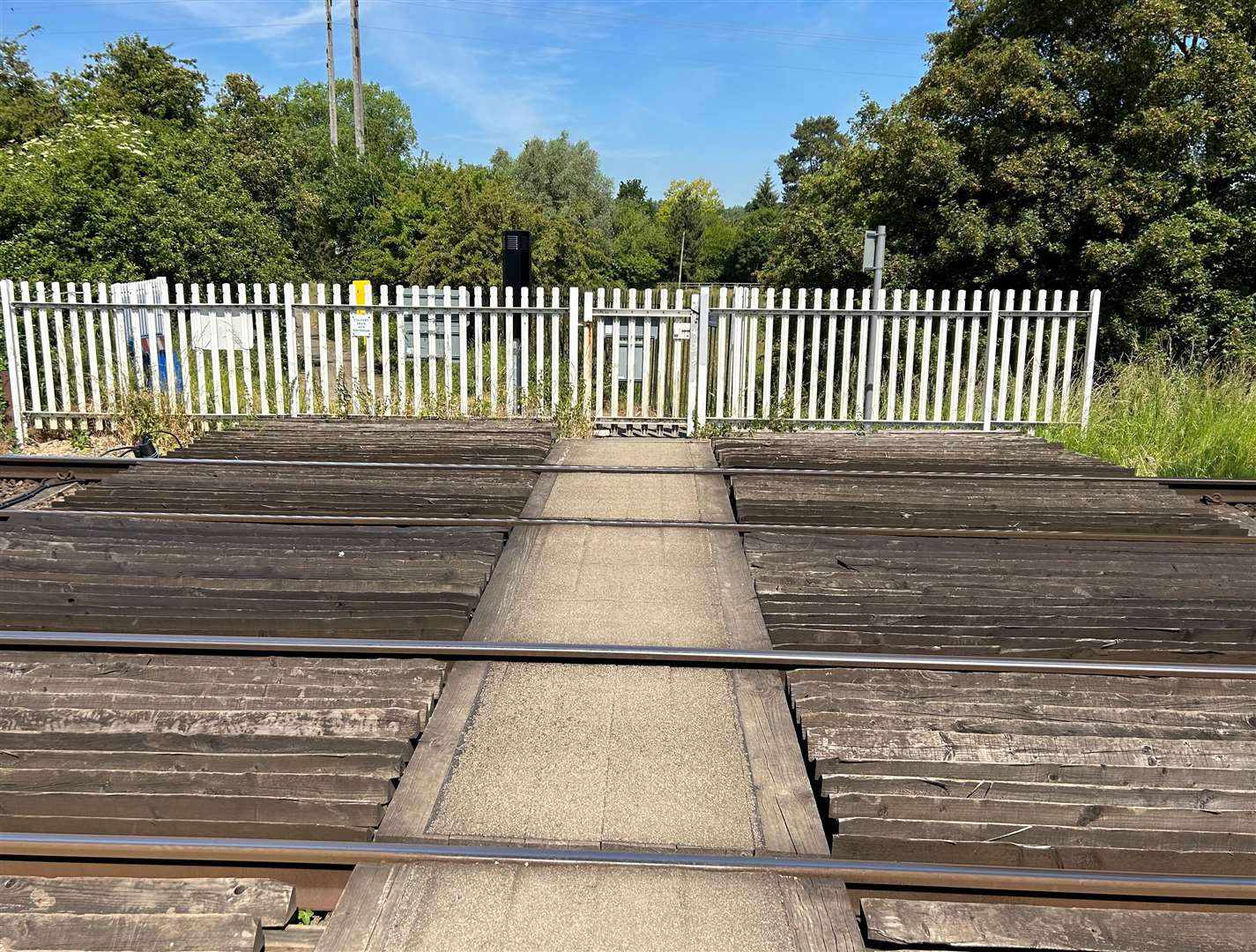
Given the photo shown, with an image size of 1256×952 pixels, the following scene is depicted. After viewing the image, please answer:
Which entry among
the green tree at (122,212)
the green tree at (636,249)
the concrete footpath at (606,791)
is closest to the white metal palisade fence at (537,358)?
the green tree at (122,212)

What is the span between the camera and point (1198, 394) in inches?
466

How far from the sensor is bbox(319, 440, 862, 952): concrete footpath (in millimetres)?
2770

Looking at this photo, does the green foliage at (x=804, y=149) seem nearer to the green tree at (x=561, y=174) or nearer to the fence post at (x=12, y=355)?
the green tree at (x=561, y=174)

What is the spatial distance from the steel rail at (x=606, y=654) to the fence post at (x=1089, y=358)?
8.55 m

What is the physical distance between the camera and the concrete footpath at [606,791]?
277cm

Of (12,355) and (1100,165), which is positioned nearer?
(12,355)

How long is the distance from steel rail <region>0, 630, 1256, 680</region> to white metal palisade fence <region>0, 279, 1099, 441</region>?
27.2 ft

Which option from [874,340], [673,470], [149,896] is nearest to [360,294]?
[673,470]

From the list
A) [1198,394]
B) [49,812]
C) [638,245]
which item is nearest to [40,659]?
[49,812]

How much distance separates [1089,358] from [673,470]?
675 cm

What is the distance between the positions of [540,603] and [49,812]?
260cm

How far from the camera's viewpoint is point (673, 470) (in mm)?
8430

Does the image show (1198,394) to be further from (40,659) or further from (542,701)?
(40,659)

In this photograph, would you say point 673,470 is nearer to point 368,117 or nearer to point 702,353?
point 702,353
